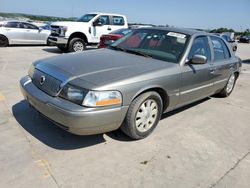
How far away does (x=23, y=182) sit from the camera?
2.61 m

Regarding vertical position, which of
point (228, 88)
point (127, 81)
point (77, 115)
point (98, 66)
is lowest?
point (228, 88)

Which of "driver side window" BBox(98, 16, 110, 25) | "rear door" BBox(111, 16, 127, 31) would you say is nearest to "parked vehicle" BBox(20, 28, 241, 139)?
"driver side window" BBox(98, 16, 110, 25)

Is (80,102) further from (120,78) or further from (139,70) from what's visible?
(139,70)

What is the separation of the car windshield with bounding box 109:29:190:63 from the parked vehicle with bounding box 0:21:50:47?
34.9 ft

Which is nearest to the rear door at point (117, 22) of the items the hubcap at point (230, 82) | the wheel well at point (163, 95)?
the hubcap at point (230, 82)

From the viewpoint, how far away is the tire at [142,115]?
132 inches

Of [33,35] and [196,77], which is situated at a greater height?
[196,77]

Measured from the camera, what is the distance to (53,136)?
3531mm

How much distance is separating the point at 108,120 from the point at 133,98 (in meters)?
0.45

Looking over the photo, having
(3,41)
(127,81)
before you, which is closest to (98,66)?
(127,81)

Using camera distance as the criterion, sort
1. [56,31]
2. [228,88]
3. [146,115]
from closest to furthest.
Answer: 1. [146,115]
2. [228,88]
3. [56,31]

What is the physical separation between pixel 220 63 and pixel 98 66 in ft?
8.91

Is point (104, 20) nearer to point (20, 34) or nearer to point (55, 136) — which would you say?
point (20, 34)

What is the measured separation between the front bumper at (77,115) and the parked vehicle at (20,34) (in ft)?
37.9
